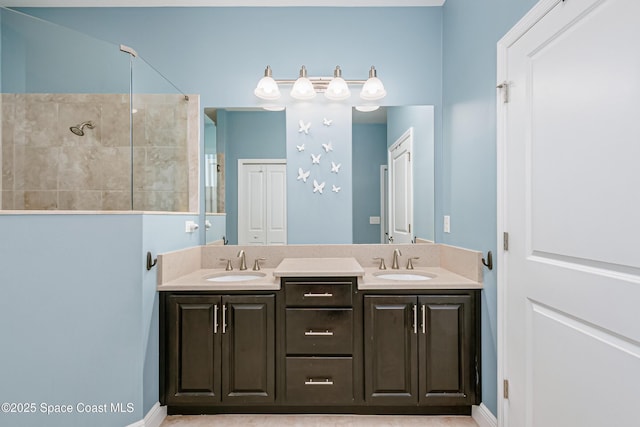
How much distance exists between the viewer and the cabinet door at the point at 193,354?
1990 millimetres

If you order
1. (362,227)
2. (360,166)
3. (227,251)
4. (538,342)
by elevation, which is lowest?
(538,342)

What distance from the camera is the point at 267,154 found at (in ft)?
8.47

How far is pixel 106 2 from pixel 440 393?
351cm

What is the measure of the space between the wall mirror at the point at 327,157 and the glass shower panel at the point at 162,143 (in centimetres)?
13

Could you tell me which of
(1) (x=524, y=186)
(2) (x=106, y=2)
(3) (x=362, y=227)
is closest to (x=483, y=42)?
(1) (x=524, y=186)

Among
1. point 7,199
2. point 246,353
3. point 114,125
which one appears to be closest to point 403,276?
point 246,353

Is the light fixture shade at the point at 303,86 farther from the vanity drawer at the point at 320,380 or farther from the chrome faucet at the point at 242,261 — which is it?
the vanity drawer at the point at 320,380

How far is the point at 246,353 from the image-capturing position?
200cm

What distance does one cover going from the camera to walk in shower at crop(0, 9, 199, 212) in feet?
7.13

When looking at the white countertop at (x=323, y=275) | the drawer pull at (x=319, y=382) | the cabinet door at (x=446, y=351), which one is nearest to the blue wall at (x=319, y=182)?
the white countertop at (x=323, y=275)

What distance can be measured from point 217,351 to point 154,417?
1.63 ft

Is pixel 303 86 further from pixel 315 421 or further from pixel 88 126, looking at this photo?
pixel 315 421

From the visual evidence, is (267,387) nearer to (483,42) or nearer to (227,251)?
(227,251)

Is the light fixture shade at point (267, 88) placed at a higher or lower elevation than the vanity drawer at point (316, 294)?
higher
